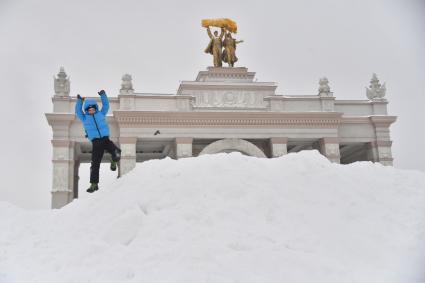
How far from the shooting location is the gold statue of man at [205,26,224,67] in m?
31.4

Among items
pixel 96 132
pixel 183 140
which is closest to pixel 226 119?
pixel 183 140

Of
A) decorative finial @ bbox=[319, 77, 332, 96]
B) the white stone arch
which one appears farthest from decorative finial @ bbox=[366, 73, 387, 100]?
the white stone arch

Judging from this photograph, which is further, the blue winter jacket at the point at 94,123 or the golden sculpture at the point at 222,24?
the golden sculpture at the point at 222,24

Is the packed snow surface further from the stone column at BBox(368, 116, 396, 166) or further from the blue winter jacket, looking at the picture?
the stone column at BBox(368, 116, 396, 166)

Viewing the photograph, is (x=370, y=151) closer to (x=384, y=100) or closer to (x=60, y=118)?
(x=384, y=100)

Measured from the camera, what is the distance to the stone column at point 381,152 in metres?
28.7

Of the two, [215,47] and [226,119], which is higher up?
[215,47]

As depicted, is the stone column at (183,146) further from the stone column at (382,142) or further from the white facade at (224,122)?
the stone column at (382,142)

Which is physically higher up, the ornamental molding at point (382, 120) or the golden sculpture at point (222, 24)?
the golden sculpture at point (222, 24)

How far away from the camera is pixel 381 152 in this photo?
28844 millimetres

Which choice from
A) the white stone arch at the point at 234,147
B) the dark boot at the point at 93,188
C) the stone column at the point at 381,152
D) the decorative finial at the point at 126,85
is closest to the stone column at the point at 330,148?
the stone column at the point at 381,152

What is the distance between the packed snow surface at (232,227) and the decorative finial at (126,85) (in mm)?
17084

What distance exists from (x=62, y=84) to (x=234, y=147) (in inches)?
420

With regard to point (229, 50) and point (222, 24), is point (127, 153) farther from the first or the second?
point (222, 24)
